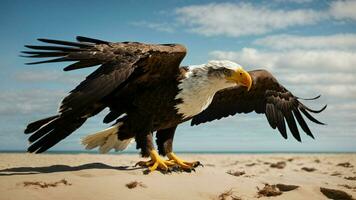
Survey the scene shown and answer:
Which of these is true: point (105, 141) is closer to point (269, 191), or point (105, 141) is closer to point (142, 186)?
point (142, 186)

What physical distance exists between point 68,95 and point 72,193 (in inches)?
43.1

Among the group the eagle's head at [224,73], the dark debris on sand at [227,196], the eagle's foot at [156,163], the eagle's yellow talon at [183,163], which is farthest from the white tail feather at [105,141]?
the dark debris on sand at [227,196]

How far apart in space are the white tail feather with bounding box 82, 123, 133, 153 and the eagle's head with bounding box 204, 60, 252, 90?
64.9 inches

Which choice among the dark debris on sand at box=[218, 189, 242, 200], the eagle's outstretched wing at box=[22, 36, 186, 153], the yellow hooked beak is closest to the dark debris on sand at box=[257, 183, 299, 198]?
the dark debris on sand at box=[218, 189, 242, 200]

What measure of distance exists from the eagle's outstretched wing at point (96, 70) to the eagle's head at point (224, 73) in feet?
1.65

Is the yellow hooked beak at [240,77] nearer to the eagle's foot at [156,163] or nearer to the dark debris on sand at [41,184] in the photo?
the eagle's foot at [156,163]

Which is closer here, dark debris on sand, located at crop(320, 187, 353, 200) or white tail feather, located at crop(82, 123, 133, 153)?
dark debris on sand, located at crop(320, 187, 353, 200)

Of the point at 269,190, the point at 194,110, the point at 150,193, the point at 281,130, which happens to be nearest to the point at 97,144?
the point at 194,110

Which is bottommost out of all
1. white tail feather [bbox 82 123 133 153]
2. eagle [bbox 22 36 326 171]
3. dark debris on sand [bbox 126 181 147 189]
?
dark debris on sand [bbox 126 181 147 189]

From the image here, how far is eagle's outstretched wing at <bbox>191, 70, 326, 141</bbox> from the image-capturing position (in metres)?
7.59

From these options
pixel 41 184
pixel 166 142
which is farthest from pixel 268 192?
pixel 41 184

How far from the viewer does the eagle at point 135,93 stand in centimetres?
491

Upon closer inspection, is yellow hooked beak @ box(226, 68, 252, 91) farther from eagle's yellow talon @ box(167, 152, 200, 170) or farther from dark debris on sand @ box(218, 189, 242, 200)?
dark debris on sand @ box(218, 189, 242, 200)

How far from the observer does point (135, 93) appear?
5.79m
